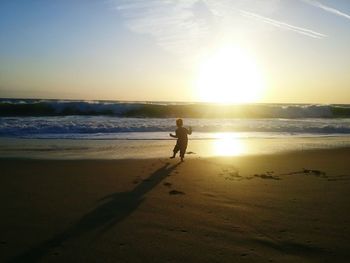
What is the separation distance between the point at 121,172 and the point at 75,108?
30713 millimetres

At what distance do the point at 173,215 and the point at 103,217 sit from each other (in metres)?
0.78

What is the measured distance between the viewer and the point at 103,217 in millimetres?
4762

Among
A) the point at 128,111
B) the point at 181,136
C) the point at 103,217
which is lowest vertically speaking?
the point at 103,217

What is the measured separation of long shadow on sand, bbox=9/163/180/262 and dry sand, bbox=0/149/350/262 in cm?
1

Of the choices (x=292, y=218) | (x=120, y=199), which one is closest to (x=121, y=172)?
(x=120, y=199)

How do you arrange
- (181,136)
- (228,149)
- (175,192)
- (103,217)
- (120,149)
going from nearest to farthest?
(103,217), (175,192), (181,136), (120,149), (228,149)

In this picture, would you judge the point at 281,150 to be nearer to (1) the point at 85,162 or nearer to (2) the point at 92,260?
(1) the point at 85,162

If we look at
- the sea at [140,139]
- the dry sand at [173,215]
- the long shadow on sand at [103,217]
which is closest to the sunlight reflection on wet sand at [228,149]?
the sea at [140,139]

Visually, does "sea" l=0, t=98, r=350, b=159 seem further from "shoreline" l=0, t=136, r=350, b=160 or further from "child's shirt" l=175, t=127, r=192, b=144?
→ "child's shirt" l=175, t=127, r=192, b=144

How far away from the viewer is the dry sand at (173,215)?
12.2 feet

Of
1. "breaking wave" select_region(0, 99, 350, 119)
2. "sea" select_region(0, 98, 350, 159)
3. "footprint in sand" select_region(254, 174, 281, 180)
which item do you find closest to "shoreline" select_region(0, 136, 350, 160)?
"sea" select_region(0, 98, 350, 159)

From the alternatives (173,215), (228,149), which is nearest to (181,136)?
(228,149)

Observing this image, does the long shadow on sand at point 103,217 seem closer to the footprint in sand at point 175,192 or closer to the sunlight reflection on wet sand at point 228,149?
the footprint in sand at point 175,192

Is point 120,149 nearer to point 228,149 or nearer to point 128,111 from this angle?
point 228,149
